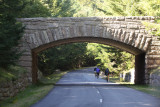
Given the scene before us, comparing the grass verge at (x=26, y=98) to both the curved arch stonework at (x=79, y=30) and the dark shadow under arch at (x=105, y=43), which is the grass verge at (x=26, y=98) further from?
the dark shadow under arch at (x=105, y=43)

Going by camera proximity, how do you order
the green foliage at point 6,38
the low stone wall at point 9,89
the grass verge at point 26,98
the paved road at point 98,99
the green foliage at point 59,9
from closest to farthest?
the paved road at point 98,99 < the grass verge at point 26,98 < the green foliage at point 6,38 < the low stone wall at point 9,89 < the green foliage at point 59,9

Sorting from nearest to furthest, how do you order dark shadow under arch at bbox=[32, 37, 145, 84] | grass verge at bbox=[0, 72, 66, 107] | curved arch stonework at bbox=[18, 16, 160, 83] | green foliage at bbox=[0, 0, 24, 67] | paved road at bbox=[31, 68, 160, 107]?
paved road at bbox=[31, 68, 160, 107]
grass verge at bbox=[0, 72, 66, 107]
green foliage at bbox=[0, 0, 24, 67]
curved arch stonework at bbox=[18, 16, 160, 83]
dark shadow under arch at bbox=[32, 37, 145, 84]

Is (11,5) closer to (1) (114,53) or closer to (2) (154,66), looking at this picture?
(2) (154,66)

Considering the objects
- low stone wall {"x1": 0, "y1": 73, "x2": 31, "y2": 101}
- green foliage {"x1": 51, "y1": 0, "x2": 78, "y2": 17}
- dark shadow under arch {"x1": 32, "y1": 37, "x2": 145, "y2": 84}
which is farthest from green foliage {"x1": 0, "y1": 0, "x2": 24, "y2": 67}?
green foliage {"x1": 51, "y1": 0, "x2": 78, "y2": 17}

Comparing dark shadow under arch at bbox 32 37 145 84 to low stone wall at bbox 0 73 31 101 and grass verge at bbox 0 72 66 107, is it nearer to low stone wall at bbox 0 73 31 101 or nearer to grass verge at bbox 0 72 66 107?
grass verge at bbox 0 72 66 107

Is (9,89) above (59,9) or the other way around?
the other way around

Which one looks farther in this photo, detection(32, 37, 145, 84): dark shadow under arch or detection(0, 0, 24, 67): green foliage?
detection(32, 37, 145, 84): dark shadow under arch

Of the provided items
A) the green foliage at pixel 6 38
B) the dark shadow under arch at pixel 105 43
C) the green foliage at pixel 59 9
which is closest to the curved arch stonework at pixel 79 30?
the dark shadow under arch at pixel 105 43

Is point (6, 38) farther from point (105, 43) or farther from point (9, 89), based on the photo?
point (105, 43)

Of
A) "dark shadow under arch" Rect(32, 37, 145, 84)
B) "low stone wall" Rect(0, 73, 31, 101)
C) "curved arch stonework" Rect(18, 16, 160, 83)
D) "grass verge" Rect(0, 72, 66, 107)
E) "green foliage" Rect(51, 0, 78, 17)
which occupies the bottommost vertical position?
"grass verge" Rect(0, 72, 66, 107)

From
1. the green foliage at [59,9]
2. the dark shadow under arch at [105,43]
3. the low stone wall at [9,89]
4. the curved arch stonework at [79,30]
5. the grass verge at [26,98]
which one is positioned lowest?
the grass verge at [26,98]

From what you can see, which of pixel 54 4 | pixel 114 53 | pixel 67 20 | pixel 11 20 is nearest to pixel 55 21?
pixel 67 20

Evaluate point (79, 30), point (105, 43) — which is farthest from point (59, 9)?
point (79, 30)

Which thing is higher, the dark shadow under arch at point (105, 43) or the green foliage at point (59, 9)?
the green foliage at point (59, 9)
